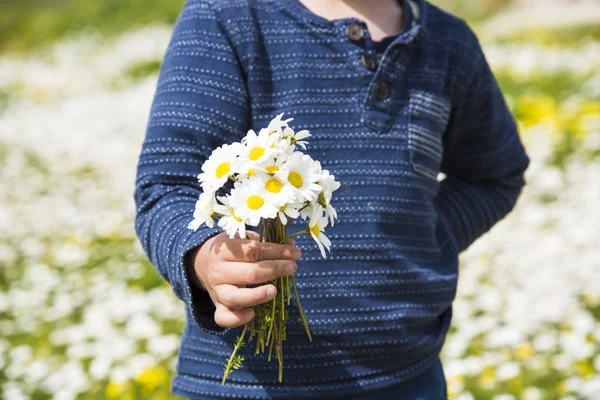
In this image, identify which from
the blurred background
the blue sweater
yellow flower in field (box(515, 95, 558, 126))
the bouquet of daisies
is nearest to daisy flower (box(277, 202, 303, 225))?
the bouquet of daisies

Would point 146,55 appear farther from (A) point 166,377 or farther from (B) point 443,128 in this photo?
(B) point 443,128

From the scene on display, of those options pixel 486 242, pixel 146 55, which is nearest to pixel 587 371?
pixel 486 242

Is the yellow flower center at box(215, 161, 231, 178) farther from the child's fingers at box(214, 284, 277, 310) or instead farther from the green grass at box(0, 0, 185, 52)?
the green grass at box(0, 0, 185, 52)

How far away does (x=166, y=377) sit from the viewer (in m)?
2.04

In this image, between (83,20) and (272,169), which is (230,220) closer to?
(272,169)

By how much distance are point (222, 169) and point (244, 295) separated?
0.42ft

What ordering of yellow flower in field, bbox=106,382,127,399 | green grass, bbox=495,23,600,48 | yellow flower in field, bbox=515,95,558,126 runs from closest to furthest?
1. yellow flower in field, bbox=106,382,127,399
2. yellow flower in field, bbox=515,95,558,126
3. green grass, bbox=495,23,600,48

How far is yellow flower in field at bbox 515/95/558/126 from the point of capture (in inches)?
161

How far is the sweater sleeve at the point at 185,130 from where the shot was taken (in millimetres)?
895

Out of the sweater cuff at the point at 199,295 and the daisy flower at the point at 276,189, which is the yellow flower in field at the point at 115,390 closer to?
the sweater cuff at the point at 199,295

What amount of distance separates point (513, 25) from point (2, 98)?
17.0ft

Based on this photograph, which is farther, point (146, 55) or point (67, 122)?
point (146, 55)

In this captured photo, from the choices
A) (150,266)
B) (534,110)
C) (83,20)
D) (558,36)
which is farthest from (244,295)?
(83,20)

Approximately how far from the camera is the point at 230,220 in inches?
27.6
